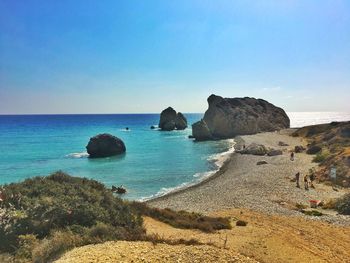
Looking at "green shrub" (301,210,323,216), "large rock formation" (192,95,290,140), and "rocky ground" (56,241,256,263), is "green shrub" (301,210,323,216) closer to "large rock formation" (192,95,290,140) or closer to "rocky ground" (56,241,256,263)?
"rocky ground" (56,241,256,263)

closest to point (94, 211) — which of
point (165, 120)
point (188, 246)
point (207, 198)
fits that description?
point (188, 246)

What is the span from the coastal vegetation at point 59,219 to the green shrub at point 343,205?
11.0 meters

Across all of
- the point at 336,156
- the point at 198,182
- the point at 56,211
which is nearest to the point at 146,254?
the point at 56,211

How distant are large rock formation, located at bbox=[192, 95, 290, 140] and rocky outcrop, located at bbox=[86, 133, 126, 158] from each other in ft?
118

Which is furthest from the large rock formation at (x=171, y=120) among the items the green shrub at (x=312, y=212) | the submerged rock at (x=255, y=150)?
the green shrub at (x=312, y=212)

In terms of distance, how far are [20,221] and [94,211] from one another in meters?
2.73

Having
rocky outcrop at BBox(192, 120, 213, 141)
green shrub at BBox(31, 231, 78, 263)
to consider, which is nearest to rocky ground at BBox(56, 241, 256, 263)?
green shrub at BBox(31, 231, 78, 263)

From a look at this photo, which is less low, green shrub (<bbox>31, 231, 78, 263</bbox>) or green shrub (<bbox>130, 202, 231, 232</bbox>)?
green shrub (<bbox>31, 231, 78, 263</bbox>)

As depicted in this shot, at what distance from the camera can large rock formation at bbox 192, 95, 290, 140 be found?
97.4 m

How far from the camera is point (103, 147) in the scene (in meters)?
62.2

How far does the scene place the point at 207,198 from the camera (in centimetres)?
2964

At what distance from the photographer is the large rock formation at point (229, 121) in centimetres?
9738

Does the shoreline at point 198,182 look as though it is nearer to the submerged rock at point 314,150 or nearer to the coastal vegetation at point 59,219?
the submerged rock at point 314,150

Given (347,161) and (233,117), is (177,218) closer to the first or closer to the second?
(347,161)
